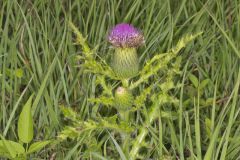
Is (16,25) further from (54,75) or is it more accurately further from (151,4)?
(151,4)

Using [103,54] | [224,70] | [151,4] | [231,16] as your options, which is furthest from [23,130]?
[231,16]

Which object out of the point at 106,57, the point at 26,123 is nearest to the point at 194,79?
the point at 106,57

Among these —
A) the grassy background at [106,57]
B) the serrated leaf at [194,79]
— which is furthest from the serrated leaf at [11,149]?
the serrated leaf at [194,79]

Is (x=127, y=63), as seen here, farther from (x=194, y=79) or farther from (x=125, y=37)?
(x=194, y=79)

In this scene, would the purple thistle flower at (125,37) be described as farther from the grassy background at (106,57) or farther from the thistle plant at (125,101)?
the grassy background at (106,57)

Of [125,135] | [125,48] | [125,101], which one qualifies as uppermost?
[125,48]

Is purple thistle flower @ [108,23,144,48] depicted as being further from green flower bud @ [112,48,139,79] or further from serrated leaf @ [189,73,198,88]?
serrated leaf @ [189,73,198,88]

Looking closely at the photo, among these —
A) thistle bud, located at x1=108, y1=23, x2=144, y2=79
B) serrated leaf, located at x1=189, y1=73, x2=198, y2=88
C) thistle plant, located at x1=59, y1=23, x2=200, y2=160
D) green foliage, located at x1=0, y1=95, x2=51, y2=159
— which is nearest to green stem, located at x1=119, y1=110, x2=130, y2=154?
thistle plant, located at x1=59, y1=23, x2=200, y2=160
